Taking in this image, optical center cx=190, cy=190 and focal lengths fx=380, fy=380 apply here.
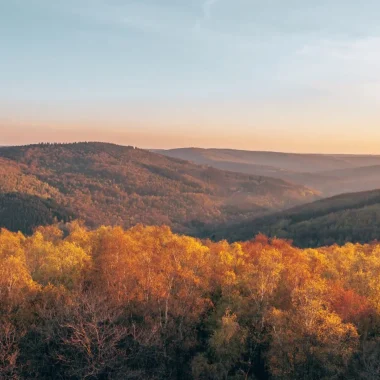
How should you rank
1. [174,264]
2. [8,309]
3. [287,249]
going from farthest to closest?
[287,249]
[174,264]
[8,309]

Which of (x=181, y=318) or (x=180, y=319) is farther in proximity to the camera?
(x=180, y=319)

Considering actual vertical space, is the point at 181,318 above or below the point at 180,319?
above

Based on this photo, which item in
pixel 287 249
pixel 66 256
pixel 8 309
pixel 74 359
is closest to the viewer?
pixel 74 359

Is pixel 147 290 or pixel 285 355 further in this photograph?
pixel 147 290

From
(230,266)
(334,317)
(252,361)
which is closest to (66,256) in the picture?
(230,266)

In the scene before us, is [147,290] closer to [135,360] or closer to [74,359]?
[135,360]

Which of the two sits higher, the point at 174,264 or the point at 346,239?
the point at 174,264
